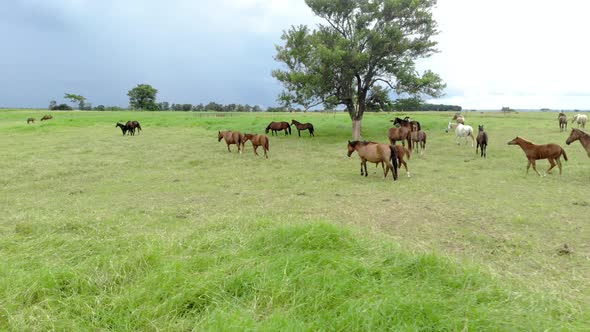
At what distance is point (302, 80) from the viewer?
21078mm

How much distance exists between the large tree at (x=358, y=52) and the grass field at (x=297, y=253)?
38.5ft

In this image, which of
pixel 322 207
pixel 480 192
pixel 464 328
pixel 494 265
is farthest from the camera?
pixel 480 192

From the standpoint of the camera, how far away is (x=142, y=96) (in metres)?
99.9

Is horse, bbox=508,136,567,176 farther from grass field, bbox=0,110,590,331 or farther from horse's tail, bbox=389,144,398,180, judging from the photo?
horse's tail, bbox=389,144,398,180

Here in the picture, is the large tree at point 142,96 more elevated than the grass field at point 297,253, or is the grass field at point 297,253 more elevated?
the large tree at point 142,96

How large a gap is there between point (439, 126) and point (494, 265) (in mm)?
26687

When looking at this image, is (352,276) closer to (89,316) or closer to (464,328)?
(464,328)

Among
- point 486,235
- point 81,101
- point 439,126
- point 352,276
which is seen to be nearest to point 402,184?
point 486,235

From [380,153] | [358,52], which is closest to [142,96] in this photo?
[358,52]

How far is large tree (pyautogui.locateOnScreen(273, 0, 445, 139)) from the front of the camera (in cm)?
2083

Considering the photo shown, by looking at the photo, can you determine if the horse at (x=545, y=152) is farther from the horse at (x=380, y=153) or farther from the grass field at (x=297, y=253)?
the horse at (x=380, y=153)

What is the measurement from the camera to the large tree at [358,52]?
68.3 feet

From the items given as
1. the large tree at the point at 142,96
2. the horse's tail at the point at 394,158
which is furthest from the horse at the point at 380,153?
the large tree at the point at 142,96

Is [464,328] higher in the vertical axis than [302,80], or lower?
lower
